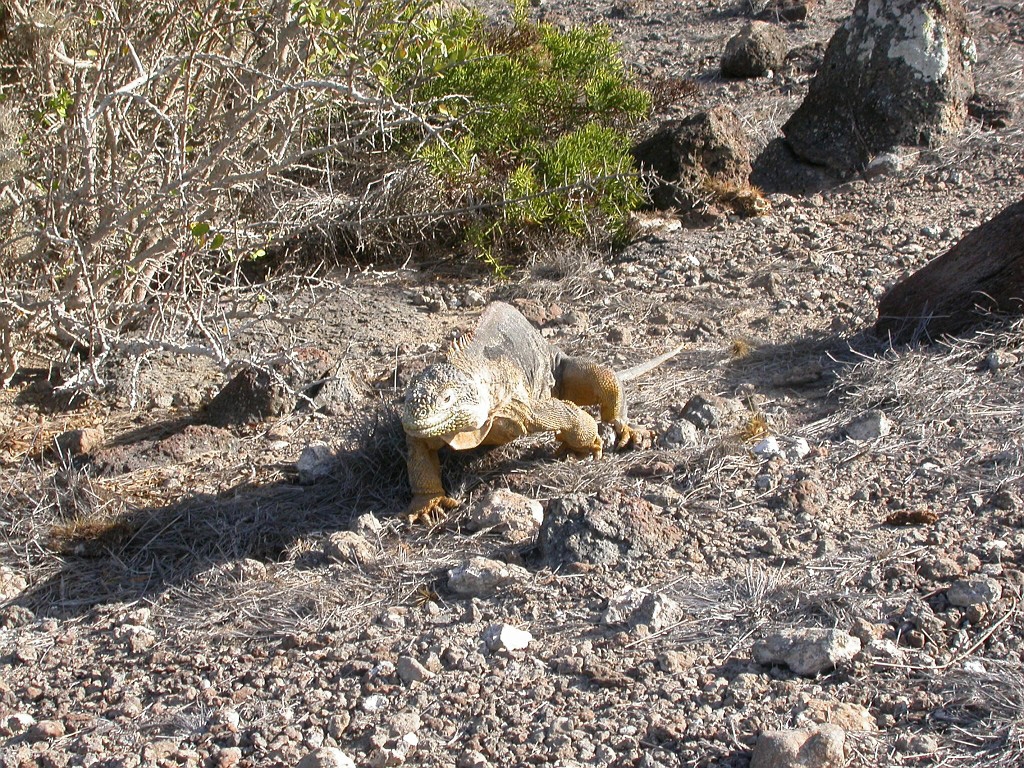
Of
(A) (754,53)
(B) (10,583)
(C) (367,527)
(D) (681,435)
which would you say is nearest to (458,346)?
(C) (367,527)

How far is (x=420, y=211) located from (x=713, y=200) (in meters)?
2.30

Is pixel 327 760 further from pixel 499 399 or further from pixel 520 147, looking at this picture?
pixel 520 147

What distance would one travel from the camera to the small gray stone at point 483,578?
4.10 meters

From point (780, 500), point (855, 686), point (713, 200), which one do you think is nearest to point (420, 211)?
point (713, 200)

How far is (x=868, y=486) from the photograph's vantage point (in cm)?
461

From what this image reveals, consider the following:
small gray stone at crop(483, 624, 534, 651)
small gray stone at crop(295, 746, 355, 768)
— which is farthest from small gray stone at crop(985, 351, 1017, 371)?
small gray stone at crop(295, 746, 355, 768)

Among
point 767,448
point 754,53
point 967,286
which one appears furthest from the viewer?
point 754,53

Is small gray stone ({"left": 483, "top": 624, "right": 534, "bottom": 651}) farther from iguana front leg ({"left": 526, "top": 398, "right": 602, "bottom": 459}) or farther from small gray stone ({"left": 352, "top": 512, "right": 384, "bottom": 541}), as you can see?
iguana front leg ({"left": 526, "top": 398, "right": 602, "bottom": 459})

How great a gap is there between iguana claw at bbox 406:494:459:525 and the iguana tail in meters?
1.49

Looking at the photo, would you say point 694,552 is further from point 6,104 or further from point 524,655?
point 6,104

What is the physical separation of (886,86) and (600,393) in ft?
16.1

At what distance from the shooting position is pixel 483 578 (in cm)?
411

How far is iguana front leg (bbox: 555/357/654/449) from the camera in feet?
17.7

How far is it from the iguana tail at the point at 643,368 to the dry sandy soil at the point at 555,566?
0.06 m
